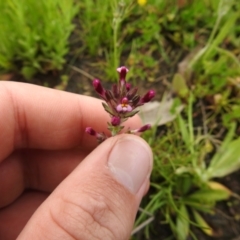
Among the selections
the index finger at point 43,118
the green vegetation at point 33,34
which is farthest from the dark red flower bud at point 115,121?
the green vegetation at point 33,34

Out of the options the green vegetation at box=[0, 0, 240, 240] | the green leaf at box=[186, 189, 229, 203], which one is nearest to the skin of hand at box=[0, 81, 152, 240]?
the green vegetation at box=[0, 0, 240, 240]

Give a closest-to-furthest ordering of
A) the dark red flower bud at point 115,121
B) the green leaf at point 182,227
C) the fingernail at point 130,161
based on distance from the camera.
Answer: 1. the dark red flower bud at point 115,121
2. the fingernail at point 130,161
3. the green leaf at point 182,227

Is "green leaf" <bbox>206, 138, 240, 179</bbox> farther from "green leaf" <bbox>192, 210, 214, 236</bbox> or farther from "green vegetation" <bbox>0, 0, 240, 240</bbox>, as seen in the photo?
"green leaf" <bbox>192, 210, 214, 236</bbox>

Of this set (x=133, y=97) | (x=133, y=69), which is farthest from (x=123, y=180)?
(x=133, y=69)

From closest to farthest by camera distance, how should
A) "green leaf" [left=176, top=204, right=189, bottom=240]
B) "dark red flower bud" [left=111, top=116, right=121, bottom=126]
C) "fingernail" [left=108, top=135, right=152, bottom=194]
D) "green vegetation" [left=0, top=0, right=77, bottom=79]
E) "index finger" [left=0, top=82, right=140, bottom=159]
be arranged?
"dark red flower bud" [left=111, top=116, right=121, bottom=126] < "fingernail" [left=108, top=135, right=152, bottom=194] < "index finger" [left=0, top=82, right=140, bottom=159] < "green leaf" [left=176, top=204, right=189, bottom=240] < "green vegetation" [left=0, top=0, right=77, bottom=79]

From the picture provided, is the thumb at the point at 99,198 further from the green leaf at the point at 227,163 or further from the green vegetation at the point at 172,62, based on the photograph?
the green leaf at the point at 227,163

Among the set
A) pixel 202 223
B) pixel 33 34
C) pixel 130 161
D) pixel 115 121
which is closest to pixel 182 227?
pixel 202 223

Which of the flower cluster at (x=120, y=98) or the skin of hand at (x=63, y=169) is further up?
the flower cluster at (x=120, y=98)

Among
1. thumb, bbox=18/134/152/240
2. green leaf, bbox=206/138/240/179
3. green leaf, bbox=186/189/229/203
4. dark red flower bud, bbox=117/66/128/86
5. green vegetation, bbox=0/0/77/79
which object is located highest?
dark red flower bud, bbox=117/66/128/86

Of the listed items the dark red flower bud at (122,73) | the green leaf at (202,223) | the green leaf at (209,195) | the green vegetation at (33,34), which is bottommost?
the green leaf at (202,223)
